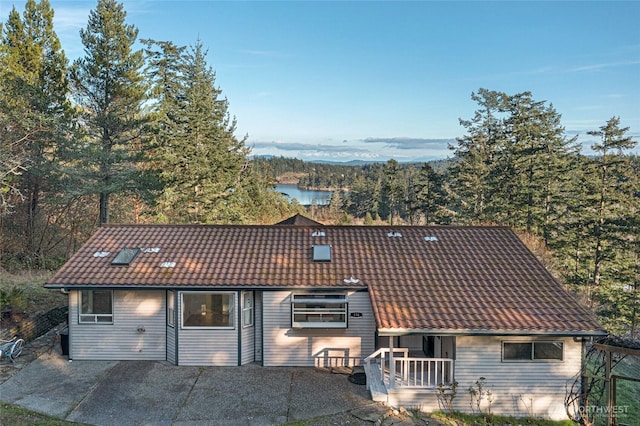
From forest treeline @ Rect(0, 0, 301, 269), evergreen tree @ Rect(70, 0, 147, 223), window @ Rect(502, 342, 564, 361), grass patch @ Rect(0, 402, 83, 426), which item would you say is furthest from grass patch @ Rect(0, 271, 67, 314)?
window @ Rect(502, 342, 564, 361)

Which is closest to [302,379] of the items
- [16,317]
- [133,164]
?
[16,317]

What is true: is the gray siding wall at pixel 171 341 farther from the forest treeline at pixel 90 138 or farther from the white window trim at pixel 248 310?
the forest treeline at pixel 90 138

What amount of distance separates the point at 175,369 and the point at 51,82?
49.2 ft

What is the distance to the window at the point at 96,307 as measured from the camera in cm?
1077

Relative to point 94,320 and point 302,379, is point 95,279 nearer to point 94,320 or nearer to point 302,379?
point 94,320

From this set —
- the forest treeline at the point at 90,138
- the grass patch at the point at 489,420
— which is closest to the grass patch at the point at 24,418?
the grass patch at the point at 489,420

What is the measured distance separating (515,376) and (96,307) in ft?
33.2

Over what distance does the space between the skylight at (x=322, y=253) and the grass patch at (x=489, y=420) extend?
4.55 metres

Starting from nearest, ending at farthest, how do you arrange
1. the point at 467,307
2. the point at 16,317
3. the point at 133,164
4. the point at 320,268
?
1. the point at 467,307
2. the point at 320,268
3. the point at 16,317
4. the point at 133,164

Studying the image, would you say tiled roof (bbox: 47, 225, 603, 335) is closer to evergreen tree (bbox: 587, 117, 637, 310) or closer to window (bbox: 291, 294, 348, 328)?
window (bbox: 291, 294, 348, 328)

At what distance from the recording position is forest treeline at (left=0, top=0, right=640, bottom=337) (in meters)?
18.2

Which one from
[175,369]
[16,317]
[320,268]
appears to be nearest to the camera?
[175,369]

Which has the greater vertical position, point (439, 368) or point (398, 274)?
point (398, 274)

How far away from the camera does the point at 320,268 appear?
36.4 ft
